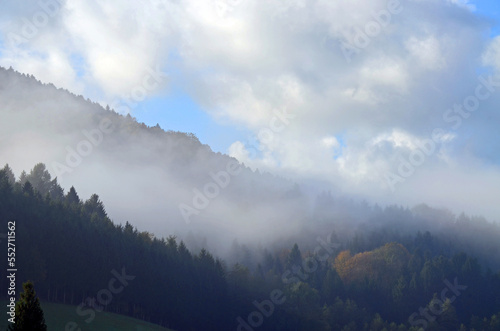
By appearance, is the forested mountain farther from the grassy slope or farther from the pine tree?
the pine tree

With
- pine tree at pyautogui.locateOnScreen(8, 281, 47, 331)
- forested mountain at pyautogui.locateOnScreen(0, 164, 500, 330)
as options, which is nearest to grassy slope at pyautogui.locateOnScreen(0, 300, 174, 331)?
forested mountain at pyautogui.locateOnScreen(0, 164, 500, 330)

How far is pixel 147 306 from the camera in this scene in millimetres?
100250

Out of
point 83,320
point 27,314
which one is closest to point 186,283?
point 83,320

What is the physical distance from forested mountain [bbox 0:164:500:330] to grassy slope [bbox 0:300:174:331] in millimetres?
1423

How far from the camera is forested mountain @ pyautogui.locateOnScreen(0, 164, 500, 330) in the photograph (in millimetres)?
87188

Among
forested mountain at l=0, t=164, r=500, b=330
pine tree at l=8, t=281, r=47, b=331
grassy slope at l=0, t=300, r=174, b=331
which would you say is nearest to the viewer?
pine tree at l=8, t=281, r=47, b=331

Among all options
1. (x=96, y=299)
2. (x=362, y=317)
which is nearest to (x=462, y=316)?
(x=362, y=317)

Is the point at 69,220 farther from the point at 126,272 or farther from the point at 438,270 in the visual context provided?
the point at 438,270

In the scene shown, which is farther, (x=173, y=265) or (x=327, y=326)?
(x=327, y=326)

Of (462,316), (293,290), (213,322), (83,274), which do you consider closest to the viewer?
(83,274)

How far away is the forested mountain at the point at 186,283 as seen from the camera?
8719 cm

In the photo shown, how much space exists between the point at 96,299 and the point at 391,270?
422 feet

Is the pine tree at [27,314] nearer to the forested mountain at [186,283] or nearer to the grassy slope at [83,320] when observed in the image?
the grassy slope at [83,320]

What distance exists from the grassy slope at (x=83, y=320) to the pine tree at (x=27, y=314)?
104ft
